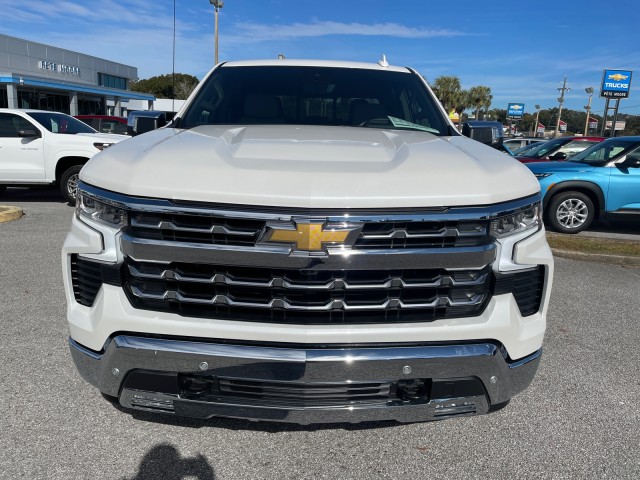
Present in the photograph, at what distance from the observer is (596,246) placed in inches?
281

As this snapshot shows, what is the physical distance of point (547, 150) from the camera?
477 inches

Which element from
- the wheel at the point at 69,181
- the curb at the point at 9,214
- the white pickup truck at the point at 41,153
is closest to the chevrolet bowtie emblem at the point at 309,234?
the curb at the point at 9,214

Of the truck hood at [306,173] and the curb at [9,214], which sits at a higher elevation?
the truck hood at [306,173]

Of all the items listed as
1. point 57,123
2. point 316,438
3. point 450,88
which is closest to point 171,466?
point 316,438

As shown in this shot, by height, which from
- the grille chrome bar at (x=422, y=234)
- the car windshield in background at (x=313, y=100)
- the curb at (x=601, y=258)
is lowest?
the curb at (x=601, y=258)

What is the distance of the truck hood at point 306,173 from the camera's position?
1.99 m

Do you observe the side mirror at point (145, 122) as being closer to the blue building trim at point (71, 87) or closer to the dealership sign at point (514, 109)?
the blue building trim at point (71, 87)

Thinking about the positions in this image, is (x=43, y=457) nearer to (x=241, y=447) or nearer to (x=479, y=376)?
(x=241, y=447)

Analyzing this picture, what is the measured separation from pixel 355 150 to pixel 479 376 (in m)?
1.13

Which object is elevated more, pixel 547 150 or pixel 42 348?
pixel 547 150

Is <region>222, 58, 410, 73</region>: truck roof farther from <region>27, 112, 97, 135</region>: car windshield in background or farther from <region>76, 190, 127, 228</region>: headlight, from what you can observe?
<region>27, 112, 97, 135</region>: car windshield in background

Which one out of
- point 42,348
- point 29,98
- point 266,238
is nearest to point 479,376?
point 266,238

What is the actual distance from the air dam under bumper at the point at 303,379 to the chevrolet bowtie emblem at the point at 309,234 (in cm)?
42

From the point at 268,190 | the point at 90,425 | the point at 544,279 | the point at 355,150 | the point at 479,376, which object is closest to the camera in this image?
the point at 268,190
